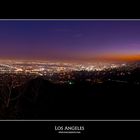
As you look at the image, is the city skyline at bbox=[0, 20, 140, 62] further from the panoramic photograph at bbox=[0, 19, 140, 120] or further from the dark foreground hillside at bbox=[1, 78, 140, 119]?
the dark foreground hillside at bbox=[1, 78, 140, 119]

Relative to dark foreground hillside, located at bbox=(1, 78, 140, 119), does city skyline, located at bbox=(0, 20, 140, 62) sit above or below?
above

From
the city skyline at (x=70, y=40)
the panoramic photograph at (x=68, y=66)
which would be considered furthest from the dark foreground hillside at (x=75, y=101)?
the city skyline at (x=70, y=40)

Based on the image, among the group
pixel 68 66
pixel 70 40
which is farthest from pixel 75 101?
pixel 70 40

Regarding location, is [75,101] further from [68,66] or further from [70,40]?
[70,40]

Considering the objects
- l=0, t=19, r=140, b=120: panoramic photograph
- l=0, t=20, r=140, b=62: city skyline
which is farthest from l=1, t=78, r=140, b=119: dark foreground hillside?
l=0, t=20, r=140, b=62: city skyline

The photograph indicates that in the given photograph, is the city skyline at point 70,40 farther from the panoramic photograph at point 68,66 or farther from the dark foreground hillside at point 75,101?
the dark foreground hillside at point 75,101
